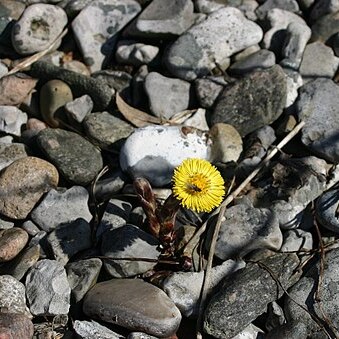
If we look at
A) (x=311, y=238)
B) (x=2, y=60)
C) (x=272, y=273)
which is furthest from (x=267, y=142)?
(x=2, y=60)

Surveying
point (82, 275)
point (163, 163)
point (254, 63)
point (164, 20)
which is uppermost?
point (164, 20)

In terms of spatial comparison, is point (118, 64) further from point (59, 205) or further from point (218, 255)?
point (218, 255)

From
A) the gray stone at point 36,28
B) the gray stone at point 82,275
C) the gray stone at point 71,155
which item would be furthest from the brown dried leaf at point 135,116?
the gray stone at point 82,275

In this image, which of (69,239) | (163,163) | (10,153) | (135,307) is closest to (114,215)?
(69,239)

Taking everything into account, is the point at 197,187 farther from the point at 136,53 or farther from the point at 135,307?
the point at 136,53

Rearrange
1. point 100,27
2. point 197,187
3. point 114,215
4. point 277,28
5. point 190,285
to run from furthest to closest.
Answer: point 100,27 < point 277,28 < point 114,215 < point 190,285 < point 197,187

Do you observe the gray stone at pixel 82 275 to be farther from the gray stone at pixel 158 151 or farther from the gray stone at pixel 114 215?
the gray stone at pixel 158 151
